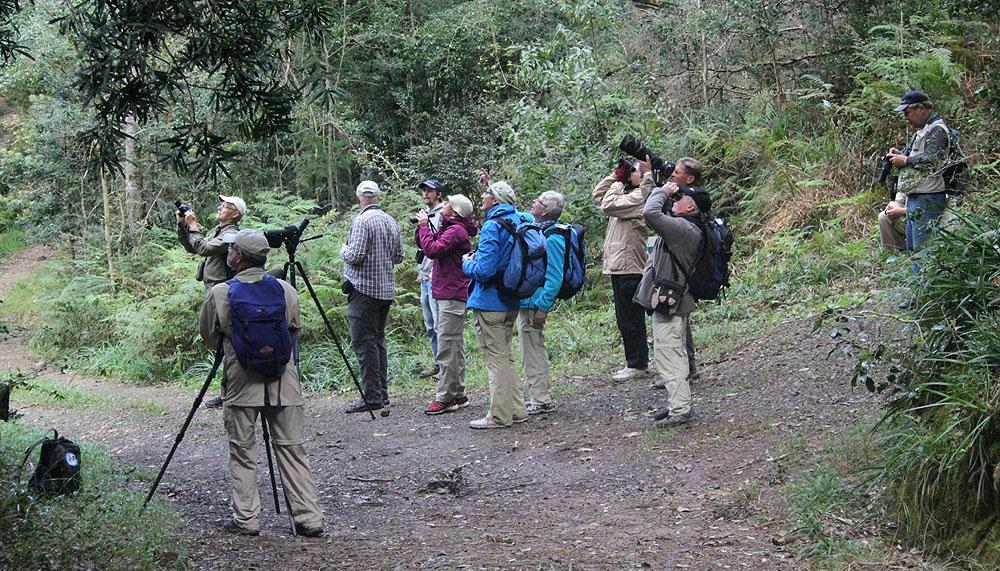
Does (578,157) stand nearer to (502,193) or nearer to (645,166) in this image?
(645,166)

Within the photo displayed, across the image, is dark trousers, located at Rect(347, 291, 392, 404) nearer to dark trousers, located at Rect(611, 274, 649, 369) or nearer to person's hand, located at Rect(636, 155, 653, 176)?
dark trousers, located at Rect(611, 274, 649, 369)

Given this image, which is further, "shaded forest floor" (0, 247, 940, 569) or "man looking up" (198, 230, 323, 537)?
"man looking up" (198, 230, 323, 537)

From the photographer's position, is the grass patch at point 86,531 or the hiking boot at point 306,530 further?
the hiking boot at point 306,530

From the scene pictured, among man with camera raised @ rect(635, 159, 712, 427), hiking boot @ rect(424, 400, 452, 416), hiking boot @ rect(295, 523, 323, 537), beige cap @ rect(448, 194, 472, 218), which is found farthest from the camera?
hiking boot @ rect(424, 400, 452, 416)

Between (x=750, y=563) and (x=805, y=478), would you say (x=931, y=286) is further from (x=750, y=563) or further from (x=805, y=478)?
(x=750, y=563)

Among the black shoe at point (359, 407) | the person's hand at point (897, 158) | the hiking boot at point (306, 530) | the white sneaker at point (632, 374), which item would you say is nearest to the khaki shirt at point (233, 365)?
the hiking boot at point (306, 530)

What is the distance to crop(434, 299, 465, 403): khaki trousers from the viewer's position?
9.59 meters

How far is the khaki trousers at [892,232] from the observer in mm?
8516

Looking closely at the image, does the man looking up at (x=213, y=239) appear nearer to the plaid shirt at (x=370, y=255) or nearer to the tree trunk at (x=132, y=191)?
the plaid shirt at (x=370, y=255)

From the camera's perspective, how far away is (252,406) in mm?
6027

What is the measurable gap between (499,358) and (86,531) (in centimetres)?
411

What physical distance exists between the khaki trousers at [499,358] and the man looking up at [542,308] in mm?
231

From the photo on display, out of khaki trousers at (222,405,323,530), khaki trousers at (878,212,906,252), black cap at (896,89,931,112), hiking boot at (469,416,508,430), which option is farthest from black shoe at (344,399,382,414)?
black cap at (896,89,931,112)

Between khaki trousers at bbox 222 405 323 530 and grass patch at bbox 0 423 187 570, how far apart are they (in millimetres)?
430
